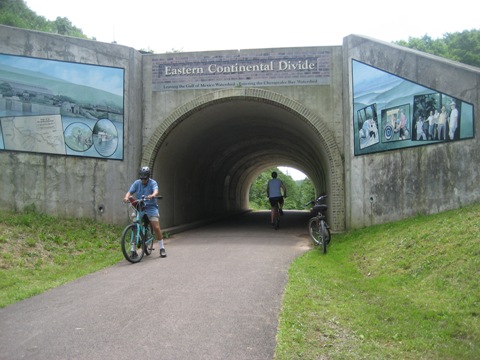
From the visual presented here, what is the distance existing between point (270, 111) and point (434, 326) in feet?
30.9

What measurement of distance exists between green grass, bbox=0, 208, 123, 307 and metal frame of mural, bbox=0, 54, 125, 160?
1769 millimetres

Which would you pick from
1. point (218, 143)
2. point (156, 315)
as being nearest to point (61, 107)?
point (218, 143)

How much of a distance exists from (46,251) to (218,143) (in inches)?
368

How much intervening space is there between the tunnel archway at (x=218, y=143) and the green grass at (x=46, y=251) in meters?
2.68

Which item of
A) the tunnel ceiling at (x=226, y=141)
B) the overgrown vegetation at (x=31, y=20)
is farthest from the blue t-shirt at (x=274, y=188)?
the overgrown vegetation at (x=31, y=20)

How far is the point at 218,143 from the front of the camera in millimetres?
16312

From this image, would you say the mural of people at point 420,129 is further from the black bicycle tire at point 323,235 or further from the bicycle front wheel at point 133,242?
the bicycle front wheel at point 133,242

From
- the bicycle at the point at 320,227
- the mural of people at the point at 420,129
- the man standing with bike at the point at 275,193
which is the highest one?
the mural of people at the point at 420,129

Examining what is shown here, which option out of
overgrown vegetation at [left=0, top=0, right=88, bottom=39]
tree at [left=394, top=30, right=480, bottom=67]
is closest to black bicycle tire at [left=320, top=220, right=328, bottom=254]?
tree at [left=394, top=30, right=480, bottom=67]

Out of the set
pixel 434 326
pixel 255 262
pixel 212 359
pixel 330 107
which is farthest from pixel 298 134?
pixel 212 359

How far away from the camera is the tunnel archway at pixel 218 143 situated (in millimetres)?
11133

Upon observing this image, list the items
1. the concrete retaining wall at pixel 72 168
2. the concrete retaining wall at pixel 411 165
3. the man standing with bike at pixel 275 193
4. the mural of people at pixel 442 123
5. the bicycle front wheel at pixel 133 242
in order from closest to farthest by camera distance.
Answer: the bicycle front wheel at pixel 133 242 → the concrete retaining wall at pixel 411 165 → the mural of people at pixel 442 123 → the concrete retaining wall at pixel 72 168 → the man standing with bike at pixel 275 193

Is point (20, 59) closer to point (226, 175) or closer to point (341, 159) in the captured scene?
point (341, 159)

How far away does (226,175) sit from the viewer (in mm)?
21516
